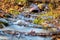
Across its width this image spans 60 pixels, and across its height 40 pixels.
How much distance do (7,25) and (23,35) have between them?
1.86ft

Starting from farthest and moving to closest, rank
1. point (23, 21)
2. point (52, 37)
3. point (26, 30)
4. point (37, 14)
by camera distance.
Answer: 1. point (37, 14)
2. point (23, 21)
3. point (26, 30)
4. point (52, 37)

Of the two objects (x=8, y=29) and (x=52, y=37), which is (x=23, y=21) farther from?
(x=52, y=37)

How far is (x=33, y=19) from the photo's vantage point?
446cm

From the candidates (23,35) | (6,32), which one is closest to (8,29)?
(6,32)

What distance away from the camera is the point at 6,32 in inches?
151

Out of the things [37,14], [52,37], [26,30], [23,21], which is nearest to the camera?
[52,37]

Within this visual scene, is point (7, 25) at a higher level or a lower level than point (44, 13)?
lower

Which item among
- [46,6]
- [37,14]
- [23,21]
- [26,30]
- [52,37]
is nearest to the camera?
[52,37]

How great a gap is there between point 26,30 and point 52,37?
1.84 ft

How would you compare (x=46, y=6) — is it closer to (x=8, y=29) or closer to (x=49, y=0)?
(x=49, y=0)

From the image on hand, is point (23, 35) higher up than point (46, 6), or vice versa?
point (46, 6)

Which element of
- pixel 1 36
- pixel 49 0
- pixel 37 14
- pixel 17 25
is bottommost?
pixel 1 36

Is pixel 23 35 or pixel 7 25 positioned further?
pixel 7 25

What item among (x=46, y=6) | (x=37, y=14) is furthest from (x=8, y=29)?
(x=46, y=6)
